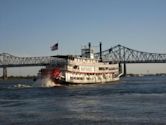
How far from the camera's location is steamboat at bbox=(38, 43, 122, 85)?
9588 cm

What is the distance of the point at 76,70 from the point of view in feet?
336

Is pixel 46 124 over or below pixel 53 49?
below

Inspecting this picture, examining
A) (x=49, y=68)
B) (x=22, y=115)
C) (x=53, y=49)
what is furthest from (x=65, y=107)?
(x=53, y=49)

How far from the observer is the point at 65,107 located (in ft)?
153

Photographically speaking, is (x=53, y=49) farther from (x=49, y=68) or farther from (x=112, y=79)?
(x=112, y=79)

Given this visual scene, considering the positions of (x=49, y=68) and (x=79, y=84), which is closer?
(x=49, y=68)

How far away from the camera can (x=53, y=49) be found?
103 metres

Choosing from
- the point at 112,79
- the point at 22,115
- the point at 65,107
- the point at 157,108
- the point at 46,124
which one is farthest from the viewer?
the point at 112,79

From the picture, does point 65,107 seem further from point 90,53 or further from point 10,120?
point 90,53

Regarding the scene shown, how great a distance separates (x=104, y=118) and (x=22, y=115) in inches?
300

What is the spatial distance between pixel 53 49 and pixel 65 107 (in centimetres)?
5683

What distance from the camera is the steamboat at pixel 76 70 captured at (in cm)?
9588

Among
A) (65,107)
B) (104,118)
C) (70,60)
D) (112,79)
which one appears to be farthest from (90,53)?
(104,118)

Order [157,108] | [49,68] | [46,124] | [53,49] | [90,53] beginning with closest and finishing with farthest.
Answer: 1. [46,124]
2. [157,108]
3. [49,68]
4. [53,49]
5. [90,53]
